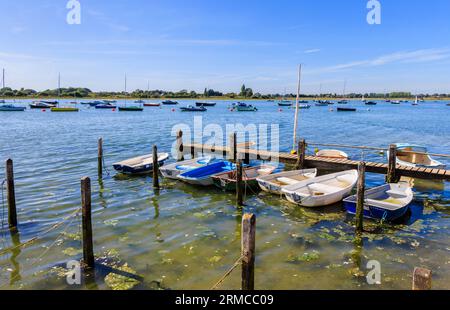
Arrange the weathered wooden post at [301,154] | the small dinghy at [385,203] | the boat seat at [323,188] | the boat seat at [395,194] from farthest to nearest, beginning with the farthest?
the weathered wooden post at [301,154]
the boat seat at [323,188]
the boat seat at [395,194]
the small dinghy at [385,203]

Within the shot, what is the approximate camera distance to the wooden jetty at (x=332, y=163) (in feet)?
54.0

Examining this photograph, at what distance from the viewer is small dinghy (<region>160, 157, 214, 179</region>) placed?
1831 cm

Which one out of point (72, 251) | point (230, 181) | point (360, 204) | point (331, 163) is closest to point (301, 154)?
point (331, 163)

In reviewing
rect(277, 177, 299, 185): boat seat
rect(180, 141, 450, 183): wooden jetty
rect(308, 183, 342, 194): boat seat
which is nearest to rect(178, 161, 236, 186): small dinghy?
rect(277, 177, 299, 185): boat seat

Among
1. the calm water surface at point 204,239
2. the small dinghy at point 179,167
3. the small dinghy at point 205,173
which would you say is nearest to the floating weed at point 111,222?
the calm water surface at point 204,239

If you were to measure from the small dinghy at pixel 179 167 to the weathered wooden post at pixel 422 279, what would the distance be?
1390cm

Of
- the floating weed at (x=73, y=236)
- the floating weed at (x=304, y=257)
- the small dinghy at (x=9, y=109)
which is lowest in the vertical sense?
the floating weed at (x=73, y=236)

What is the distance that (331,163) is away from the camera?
1914 cm

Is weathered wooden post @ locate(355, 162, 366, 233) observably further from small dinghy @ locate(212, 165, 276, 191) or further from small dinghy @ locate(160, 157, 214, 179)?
small dinghy @ locate(160, 157, 214, 179)

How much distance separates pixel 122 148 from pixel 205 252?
23.0 metres

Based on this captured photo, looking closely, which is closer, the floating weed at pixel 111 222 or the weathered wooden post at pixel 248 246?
the weathered wooden post at pixel 248 246

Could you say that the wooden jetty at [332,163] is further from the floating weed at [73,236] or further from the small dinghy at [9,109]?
the small dinghy at [9,109]

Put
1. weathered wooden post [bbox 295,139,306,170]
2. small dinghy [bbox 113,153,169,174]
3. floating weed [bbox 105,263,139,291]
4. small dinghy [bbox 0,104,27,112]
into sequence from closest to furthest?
1. floating weed [bbox 105,263,139,291]
2. weathered wooden post [bbox 295,139,306,170]
3. small dinghy [bbox 113,153,169,174]
4. small dinghy [bbox 0,104,27,112]

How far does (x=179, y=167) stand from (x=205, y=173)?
68.8 inches
